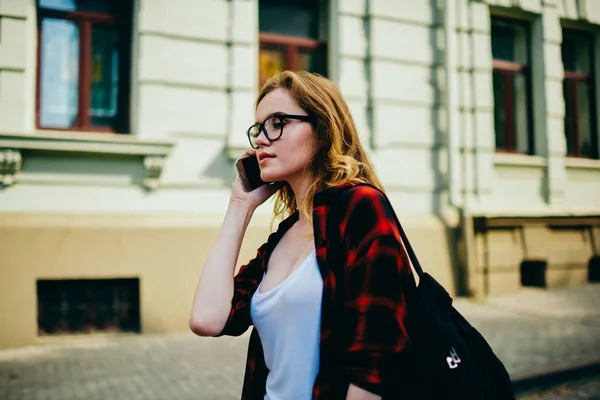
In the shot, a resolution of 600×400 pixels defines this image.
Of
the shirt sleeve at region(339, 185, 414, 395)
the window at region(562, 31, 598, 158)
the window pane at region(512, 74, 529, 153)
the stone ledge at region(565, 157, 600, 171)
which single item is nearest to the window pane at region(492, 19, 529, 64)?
the window pane at region(512, 74, 529, 153)

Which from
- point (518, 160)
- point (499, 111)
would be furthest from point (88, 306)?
point (499, 111)

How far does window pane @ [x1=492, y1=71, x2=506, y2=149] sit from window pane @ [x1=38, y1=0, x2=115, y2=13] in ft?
21.1

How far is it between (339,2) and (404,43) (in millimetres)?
1210

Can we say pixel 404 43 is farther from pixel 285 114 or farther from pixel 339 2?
pixel 285 114

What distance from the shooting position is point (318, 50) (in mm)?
7422

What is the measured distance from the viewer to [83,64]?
20.0ft

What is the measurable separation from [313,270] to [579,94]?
33.5ft

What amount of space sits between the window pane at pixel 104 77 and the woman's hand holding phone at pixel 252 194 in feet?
16.3

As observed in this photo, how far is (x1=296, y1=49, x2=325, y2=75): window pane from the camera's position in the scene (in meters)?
7.36

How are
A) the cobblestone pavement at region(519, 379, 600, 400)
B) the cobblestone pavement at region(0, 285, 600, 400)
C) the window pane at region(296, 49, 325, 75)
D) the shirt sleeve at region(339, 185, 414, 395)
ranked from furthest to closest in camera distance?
the window pane at region(296, 49, 325, 75)
the cobblestone pavement at region(519, 379, 600, 400)
the cobblestone pavement at region(0, 285, 600, 400)
the shirt sleeve at region(339, 185, 414, 395)

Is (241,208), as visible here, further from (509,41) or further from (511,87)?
(509,41)

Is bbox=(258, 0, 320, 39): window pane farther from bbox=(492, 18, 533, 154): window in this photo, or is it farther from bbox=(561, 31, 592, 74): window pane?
bbox=(561, 31, 592, 74): window pane

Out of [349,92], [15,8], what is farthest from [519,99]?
[15,8]

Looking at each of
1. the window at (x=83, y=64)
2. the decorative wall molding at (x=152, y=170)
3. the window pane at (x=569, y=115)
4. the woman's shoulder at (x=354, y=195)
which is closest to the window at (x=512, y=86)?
the window pane at (x=569, y=115)
